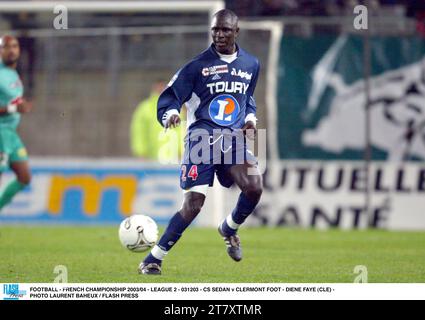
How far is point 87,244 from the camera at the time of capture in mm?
13398

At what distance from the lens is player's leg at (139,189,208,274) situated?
989 centimetres

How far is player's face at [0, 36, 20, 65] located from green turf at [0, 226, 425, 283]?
235 cm

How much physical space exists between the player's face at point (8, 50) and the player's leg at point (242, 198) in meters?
5.34

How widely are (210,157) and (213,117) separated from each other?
0.37 meters

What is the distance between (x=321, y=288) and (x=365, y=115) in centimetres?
819

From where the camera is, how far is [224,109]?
1015 cm

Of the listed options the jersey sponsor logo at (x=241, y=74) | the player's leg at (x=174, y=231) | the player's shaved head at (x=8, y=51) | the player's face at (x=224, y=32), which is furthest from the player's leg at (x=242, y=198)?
the player's shaved head at (x=8, y=51)

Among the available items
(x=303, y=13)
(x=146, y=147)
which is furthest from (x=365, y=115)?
(x=146, y=147)

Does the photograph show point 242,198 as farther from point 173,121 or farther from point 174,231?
point 173,121

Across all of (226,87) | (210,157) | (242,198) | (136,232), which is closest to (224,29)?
(226,87)

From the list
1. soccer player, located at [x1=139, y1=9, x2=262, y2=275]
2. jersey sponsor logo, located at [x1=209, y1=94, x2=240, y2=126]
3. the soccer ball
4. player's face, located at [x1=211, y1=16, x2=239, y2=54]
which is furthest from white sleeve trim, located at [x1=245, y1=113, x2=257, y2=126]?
the soccer ball

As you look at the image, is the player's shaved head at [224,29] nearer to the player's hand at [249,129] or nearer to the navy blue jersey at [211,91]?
the navy blue jersey at [211,91]

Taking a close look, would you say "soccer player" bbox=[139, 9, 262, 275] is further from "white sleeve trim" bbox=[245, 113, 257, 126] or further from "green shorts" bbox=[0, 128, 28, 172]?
"green shorts" bbox=[0, 128, 28, 172]

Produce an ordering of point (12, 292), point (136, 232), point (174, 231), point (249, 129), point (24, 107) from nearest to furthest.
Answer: point (12, 292)
point (174, 231)
point (249, 129)
point (136, 232)
point (24, 107)
